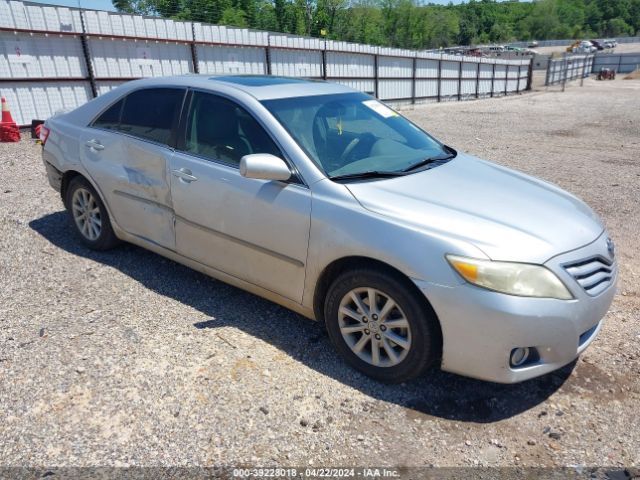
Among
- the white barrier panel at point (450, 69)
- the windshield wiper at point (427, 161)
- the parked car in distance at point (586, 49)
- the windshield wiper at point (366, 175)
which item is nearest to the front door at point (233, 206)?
the windshield wiper at point (366, 175)

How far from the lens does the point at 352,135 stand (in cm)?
361

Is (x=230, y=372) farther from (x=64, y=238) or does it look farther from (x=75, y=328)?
(x=64, y=238)

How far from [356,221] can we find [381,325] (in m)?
0.61

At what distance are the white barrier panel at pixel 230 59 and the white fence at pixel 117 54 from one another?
3cm

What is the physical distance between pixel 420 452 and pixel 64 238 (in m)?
4.14

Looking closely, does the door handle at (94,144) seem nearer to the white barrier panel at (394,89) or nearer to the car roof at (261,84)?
the car roof at (261,84)

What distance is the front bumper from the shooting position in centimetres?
251

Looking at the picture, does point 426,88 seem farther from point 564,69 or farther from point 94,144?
point 564,69

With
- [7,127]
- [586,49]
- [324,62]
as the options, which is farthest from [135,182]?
[586,49]

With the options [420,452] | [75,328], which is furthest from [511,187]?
[75,328]

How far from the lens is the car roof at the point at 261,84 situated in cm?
363

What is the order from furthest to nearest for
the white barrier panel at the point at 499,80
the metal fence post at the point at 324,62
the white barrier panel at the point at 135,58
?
the white barrier panel at the point at 499,80, the metal fence post at the point at 324,62, the white barrier panel at the point at 135,58

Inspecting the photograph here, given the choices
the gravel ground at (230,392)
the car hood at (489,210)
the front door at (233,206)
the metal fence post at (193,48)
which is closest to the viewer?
the gravel ground at (230,392)

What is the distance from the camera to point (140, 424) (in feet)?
8.66
